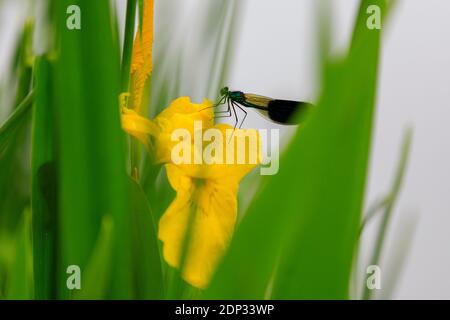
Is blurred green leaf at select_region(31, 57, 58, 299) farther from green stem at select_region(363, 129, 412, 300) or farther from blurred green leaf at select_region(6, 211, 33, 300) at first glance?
green stem at select_region(363, 129, 412, 300)

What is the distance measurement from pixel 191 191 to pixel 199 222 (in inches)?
0.5

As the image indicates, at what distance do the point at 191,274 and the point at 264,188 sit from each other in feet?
0.29

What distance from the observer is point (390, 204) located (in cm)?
27

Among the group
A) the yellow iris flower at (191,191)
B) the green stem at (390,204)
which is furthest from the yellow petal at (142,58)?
the green stem at (390,204)

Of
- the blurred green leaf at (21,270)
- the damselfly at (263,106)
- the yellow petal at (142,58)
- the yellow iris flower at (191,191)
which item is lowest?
the blurred green leaf at (21,270)

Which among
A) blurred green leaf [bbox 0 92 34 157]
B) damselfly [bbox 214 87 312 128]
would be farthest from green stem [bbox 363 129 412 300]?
blurred green leaf [bbox 0 92 34 157]

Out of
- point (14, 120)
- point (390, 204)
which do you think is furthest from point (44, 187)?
point (390, 204)

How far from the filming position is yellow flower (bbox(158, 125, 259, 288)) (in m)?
0.23

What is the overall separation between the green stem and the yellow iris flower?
0.06 metres

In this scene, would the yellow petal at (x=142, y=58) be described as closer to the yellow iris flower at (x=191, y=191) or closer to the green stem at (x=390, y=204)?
the yellow iris flower at (x=191, y=191)

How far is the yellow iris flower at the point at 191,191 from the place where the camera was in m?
0.24
